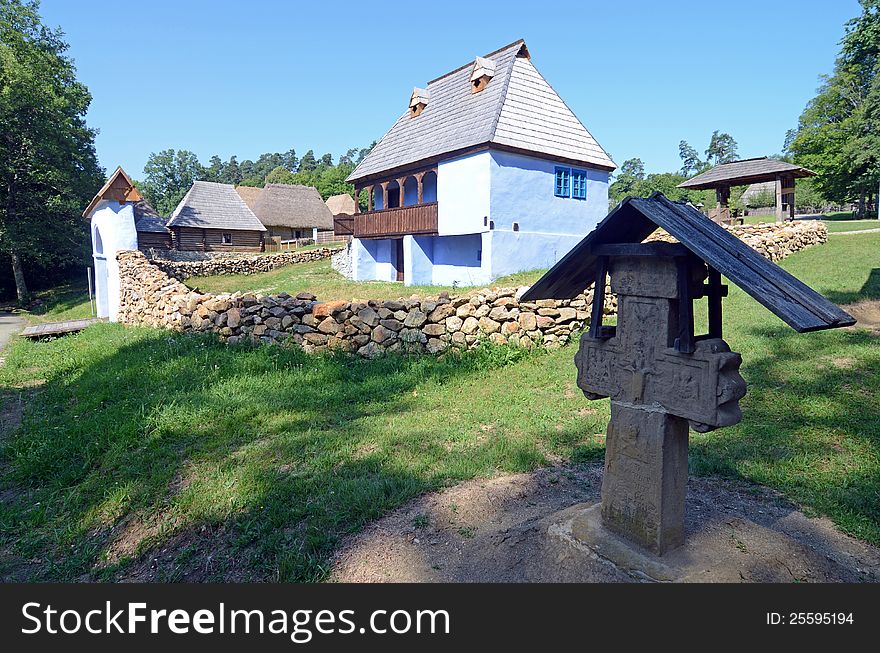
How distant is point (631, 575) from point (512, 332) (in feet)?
19.3

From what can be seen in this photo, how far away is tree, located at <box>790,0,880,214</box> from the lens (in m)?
25.9

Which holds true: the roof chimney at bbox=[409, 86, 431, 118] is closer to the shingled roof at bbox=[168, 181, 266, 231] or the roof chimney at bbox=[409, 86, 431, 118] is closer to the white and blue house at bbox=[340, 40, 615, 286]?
the white and blue house at bbox=[340, 40, 615, 286]

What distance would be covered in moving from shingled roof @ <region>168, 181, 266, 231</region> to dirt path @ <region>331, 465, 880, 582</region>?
34.3 meters

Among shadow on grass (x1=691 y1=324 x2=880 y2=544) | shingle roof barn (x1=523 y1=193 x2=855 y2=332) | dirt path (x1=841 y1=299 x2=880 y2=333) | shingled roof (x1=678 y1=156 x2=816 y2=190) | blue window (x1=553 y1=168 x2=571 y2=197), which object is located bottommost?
shadow on grass (x1=691 y1=324 x2=880 y2=544)

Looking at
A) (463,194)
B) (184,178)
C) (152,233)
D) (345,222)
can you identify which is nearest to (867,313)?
(463,194)

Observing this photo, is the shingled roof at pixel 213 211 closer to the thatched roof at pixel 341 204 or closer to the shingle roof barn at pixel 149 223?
the shingle roof barn at pixel 149 223

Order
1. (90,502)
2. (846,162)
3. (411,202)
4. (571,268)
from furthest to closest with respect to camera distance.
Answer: (846,162) → (411,202) → (90,502) → (571,268)

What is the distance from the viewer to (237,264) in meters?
29.1

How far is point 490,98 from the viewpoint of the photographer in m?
18.8

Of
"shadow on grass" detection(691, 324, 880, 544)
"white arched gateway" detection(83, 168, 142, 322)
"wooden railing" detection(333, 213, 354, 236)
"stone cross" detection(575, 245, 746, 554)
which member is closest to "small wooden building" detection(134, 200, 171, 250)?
"wooden railing" detection(333, 213, 354, 236)

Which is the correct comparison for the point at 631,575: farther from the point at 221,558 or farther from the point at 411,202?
the point at 411,202

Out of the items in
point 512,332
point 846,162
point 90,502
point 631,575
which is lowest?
point 90,502

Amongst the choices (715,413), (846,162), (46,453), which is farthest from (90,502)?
(846,162)

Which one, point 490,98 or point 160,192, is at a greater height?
point 160,192
